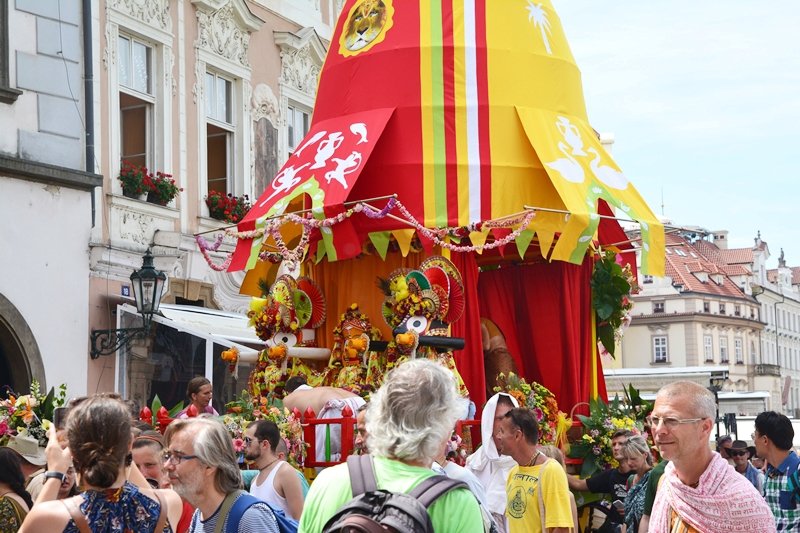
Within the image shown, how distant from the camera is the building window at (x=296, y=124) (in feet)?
Result: 70.0

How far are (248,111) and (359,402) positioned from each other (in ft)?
30.0

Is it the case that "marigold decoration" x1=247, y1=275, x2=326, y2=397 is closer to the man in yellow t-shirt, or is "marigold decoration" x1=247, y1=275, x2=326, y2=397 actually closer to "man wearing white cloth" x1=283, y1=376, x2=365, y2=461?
"man wearing white cloth" x1=283, y1=376, x2=365, y2=461

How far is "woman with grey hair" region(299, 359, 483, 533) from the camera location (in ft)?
14.4

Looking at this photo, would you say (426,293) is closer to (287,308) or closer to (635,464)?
(287,308)

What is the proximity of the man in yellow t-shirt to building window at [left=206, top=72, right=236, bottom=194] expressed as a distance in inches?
481

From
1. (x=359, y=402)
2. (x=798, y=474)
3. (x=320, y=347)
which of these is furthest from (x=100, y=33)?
(x=798, y=474)

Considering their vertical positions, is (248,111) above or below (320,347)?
above

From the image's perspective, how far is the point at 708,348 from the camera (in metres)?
76.8

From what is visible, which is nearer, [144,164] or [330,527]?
[330,527]

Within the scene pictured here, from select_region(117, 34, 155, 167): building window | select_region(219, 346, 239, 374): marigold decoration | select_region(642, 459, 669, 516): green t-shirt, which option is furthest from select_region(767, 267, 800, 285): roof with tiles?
select_region(642, 459, 669, 516): green t-shirt

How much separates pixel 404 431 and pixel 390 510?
1.20ft

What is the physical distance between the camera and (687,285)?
75875 millimetres

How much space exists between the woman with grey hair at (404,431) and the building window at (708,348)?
73.7 m

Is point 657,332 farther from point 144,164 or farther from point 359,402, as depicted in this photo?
point 359,402
